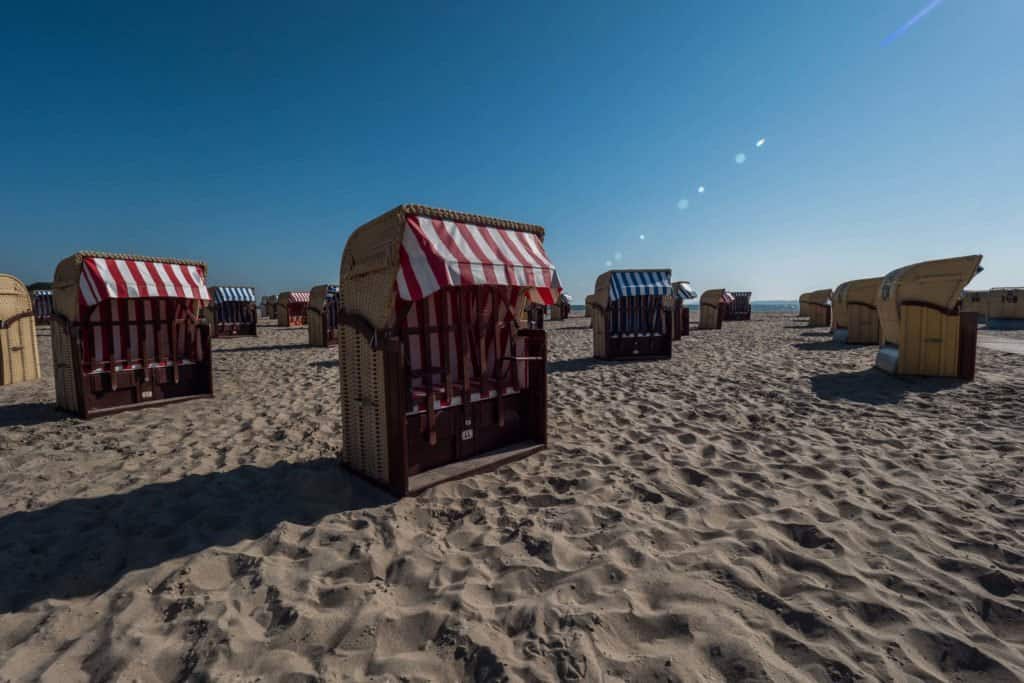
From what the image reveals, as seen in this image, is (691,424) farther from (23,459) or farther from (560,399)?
(23,459)

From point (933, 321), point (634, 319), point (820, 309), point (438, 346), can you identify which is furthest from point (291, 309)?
point (820, 309)

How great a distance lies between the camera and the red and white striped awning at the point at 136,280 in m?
5.77

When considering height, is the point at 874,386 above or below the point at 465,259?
below

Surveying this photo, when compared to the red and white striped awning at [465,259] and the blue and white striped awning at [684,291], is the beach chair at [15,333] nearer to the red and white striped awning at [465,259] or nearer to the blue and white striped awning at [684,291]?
the red and white striped awning at [465,259]

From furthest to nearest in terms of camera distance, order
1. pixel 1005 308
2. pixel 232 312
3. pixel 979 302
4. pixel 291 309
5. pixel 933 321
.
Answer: pixel 291 309 < pixel 979 302 < pixel 1005 308 < pixel 232 312 < pixel 933 321

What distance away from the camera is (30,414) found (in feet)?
20.7

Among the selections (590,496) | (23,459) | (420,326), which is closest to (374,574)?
(590,496)

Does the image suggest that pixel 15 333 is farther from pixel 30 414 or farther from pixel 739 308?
pixel 739 308

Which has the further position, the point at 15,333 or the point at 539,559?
the point at 15,333

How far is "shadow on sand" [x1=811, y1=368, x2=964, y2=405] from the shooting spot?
264 inches

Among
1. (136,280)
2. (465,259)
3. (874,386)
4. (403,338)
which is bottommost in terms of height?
(874,386)

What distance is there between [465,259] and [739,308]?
33.0 metres

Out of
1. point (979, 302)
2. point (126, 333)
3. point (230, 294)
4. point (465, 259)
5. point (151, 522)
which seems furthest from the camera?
point (979, 302)

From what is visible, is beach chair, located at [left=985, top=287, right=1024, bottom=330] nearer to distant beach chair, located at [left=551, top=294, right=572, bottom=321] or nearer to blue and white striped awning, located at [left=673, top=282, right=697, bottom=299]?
blue and white striped awning, located at [left=673, top=282, right=697, bottom=299]
